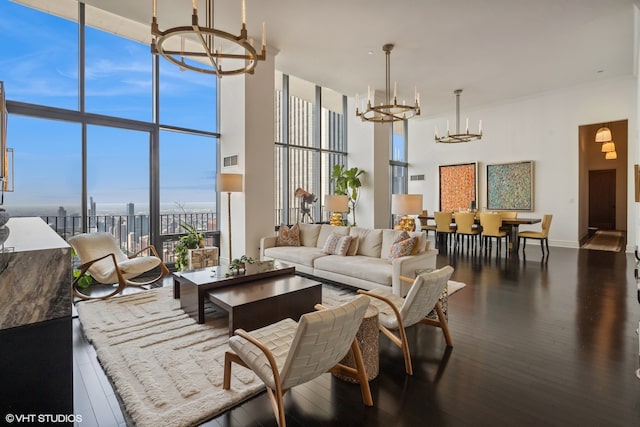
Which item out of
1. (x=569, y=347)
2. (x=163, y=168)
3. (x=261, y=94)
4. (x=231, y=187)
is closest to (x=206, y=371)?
(x=569, y=347)

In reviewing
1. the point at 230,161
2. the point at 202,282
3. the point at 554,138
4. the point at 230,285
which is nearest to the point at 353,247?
the point at 230,285

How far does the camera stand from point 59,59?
15.8 feet

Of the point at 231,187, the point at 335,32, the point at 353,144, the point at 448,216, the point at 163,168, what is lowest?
the point at 448,216

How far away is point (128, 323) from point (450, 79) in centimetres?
775

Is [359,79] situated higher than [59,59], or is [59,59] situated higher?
[359,79]

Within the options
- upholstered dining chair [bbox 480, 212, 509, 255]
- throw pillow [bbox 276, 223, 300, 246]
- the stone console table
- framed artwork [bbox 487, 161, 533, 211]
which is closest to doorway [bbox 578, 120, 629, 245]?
framed artwork [bbox 487, 161, 533, 211]

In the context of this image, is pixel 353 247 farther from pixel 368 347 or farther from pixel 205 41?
pixel 205 41

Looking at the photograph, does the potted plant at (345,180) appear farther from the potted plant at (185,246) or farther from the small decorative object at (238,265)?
the small decorative object at (238,265)

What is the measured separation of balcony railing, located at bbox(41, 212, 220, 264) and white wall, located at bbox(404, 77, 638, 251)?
26.0 feet

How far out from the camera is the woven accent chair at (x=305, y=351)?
1698 mm

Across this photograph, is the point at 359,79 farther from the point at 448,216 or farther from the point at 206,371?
the point at 206,371

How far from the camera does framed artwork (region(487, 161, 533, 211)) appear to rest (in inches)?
350

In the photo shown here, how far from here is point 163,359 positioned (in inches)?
103

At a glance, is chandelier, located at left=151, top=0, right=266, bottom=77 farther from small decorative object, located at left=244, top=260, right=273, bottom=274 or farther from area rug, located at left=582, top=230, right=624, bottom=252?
area rug, located at left=582, top=230, right=624, bottom=252
